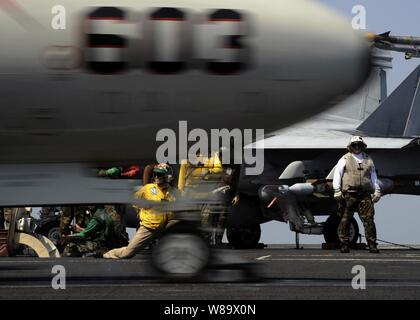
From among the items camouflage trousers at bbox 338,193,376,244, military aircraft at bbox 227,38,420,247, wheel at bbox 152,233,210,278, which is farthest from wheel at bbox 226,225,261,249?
wheel at bbox 152,233,210,278

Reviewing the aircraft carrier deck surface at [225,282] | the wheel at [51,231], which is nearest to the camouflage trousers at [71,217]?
the wheel at [51,231]

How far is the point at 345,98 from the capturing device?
12.5 metres

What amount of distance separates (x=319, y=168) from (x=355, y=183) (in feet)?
31.1

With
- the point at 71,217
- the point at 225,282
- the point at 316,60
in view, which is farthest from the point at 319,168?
the point at 316,60

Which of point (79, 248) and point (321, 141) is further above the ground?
point (321, 141)

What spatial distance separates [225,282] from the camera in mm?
12859

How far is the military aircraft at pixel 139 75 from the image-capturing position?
1175 centimetres

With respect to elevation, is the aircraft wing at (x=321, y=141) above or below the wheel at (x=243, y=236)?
above

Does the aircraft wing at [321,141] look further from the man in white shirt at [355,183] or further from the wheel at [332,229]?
the man in white shirt at [355,183]

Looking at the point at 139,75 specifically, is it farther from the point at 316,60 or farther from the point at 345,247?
the point at 345,247

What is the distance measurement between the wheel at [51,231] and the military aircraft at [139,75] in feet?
52.9
